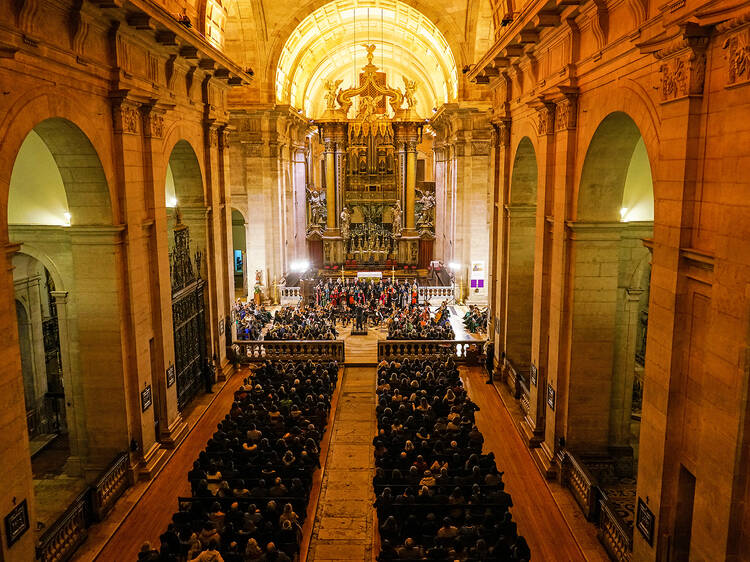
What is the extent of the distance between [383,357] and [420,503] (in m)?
11.1

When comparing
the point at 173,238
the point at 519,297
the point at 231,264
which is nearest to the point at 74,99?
the point at 173,238

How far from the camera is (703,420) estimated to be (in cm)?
756

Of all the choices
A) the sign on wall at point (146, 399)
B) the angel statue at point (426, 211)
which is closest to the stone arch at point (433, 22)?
the angel statue at point (426, 211)

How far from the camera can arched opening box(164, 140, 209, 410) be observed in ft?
55.9

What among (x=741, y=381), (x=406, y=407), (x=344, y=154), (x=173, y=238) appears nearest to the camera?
(x=741, y=381)

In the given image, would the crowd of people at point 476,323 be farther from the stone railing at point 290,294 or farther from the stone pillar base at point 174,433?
the stone pillar base at point 174,433

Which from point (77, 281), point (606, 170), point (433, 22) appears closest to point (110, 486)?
point (77, 281)

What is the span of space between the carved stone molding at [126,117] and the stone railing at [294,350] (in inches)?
403

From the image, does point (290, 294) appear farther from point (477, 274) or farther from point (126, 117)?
point (126, 117)

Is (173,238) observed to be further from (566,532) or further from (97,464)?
(566,532)

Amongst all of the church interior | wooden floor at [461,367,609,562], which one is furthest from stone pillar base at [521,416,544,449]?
wooden floor at [461,367,609,562]

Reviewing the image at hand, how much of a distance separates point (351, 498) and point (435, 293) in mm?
21575

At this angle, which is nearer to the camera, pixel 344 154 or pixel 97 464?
pixel 97 464

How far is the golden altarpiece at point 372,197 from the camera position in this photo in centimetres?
4334
